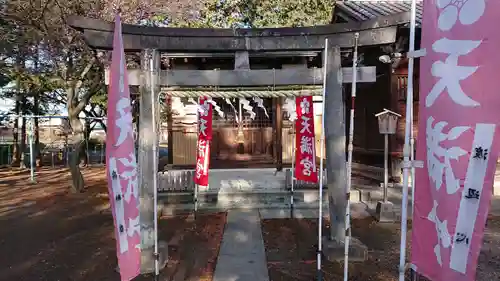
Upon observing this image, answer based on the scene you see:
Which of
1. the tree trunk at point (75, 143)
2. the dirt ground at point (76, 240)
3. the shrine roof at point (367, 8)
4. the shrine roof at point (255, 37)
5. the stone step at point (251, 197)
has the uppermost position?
the shrine roof at point (367, 8)

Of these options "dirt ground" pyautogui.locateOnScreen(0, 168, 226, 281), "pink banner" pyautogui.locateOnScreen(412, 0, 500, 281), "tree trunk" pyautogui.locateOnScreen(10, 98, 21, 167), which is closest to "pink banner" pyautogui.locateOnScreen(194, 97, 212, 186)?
"dirt ground" pyautogui.locateOnScreen(0, 168, 226, 281)

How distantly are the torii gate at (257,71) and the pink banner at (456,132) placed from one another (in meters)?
3.22

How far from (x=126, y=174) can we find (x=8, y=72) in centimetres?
1460

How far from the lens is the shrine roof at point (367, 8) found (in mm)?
12852

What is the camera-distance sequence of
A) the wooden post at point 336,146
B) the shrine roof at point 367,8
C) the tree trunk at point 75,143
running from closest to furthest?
the wooden post at point 336,146, the shrine roof at point 367,8, the tree trunk at point 75,143

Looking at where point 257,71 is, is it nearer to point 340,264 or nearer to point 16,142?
point 340,264

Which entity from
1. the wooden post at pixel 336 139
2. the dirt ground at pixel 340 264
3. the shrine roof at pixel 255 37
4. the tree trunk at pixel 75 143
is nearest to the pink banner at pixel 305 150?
the dirt ground at pixel 340 264

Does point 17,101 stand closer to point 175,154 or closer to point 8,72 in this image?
point 8,72

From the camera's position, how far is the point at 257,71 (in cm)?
642

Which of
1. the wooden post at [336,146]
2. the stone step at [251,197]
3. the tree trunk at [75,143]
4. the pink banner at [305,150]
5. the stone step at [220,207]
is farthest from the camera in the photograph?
the tree trunk at [75,143]

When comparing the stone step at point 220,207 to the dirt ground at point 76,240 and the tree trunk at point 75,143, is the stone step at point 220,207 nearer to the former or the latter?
the dirt ground at point 76,240

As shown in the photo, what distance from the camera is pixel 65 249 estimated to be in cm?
703

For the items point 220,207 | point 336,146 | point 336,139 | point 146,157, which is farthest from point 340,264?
point 220,207

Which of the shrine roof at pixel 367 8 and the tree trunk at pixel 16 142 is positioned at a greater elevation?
the shrine roof at pixel 367 8
